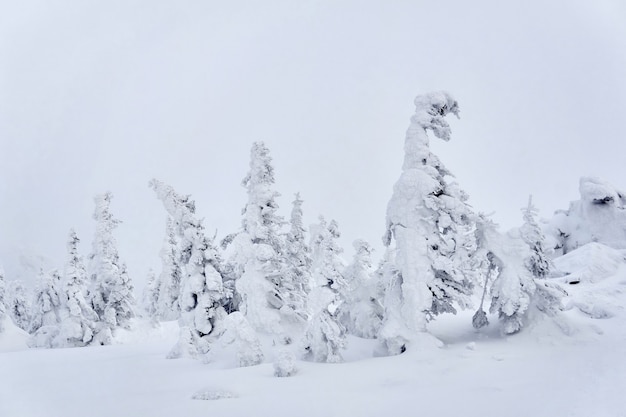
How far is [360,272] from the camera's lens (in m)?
24.5

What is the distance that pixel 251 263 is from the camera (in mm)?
23469

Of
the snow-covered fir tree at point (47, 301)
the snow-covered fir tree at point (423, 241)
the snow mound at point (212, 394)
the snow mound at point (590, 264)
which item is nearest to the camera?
the snow mound at point (212, 394)

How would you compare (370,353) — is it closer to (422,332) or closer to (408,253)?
(422,332)

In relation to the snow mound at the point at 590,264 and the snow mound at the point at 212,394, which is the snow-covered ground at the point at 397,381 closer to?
the snow mound at the point at 212,394

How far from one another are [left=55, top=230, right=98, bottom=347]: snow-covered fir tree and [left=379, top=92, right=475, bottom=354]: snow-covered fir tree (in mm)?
29049

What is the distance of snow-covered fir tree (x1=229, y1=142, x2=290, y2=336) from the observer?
75.3 feet

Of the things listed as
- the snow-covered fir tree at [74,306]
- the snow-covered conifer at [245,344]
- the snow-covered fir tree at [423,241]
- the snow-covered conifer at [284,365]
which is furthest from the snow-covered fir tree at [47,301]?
the snow-covered fir tree at [423,241]

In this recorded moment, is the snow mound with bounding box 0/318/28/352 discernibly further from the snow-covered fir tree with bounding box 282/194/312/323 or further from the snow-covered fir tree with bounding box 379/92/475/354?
the snow-covered fir tree with bounding box 379/92/475/354

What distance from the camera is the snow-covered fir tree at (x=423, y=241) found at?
18250 millimetres

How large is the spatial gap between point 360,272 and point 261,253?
5.79m

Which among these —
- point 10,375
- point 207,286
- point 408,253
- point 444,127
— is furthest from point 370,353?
point 10,375

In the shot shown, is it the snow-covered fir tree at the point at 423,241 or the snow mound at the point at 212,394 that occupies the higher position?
the snow-covered fir tree at the point at 423,241

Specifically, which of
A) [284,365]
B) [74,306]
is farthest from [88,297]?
[284,365]

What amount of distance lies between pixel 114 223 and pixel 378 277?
28227 mm
